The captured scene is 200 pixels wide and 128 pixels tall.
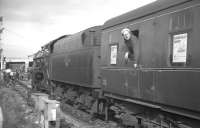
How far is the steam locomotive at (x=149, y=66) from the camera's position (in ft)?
22.0

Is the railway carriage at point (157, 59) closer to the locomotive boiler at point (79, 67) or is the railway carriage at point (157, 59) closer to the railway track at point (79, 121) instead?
the railway track at point (79, 121)

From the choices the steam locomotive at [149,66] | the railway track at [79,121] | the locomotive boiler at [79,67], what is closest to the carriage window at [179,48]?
the steam locomotive at [149,66]

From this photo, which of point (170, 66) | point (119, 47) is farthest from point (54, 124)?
point (170, 66)

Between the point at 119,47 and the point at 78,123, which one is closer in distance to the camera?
→ the point at 119,47

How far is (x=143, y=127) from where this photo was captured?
9.34 metres

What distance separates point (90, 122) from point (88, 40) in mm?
2920

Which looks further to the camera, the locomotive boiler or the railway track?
the locomotive boiler

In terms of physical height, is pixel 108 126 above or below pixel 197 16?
below

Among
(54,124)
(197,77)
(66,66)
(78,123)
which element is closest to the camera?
(197,77)

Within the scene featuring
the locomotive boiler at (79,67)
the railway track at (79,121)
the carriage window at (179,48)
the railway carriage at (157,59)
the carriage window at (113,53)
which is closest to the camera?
the railway carriage at (157,59)

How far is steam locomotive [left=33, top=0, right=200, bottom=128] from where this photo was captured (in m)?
6.70

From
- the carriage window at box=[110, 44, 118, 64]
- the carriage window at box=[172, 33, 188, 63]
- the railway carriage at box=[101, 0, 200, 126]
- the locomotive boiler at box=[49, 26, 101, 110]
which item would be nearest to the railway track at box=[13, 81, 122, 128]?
the locomotive boiler at box=[49, 26, 101, 110]

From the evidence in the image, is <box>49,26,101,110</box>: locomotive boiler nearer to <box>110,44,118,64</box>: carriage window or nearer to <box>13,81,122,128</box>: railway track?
<box>13,81,122,128</box>: railway track

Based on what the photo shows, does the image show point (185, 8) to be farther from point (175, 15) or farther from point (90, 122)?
point (90, 122)
